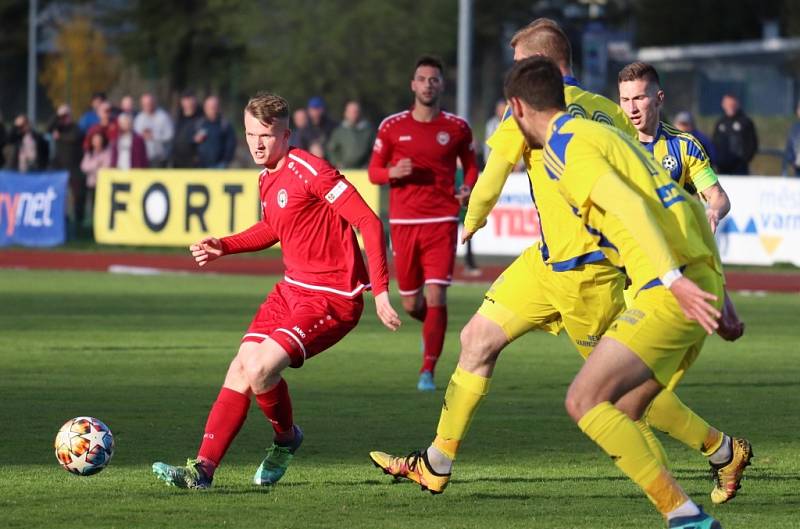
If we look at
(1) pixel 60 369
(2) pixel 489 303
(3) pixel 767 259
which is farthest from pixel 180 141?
(2) pixel 489 303

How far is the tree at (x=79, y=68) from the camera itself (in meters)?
57.9

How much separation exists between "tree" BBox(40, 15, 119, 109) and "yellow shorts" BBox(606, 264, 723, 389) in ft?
170

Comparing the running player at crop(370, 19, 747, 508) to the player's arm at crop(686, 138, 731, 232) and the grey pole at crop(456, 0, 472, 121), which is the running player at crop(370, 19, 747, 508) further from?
the grey pole at crop(456, 0, 472, 121)

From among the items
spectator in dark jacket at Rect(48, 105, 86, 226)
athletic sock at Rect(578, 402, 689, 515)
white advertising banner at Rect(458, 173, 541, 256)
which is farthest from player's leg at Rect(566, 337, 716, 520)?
spectator in dark jacket at Rect(48, 105, 86, 226)

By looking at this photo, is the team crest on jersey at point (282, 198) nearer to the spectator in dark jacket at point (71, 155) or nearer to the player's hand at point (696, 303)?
the player's hand at point (696, 303)

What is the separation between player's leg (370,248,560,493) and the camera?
7.78 meters

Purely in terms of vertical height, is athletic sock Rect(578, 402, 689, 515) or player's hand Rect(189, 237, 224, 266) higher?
player's hand Rect(189, 237, 224, 266)

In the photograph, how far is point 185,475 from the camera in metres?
7.77

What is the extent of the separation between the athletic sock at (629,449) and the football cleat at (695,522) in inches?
2.9

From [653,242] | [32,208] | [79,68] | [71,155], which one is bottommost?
[79,68]

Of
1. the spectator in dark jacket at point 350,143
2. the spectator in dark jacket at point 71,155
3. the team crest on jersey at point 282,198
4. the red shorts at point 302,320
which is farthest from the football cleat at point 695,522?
the spectator in dark jacket at point 71,155

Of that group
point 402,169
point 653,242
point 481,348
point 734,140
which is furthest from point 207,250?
point 734,140

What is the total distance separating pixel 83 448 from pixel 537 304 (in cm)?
215

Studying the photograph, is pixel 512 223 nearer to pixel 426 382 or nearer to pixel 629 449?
pixel 426 382
